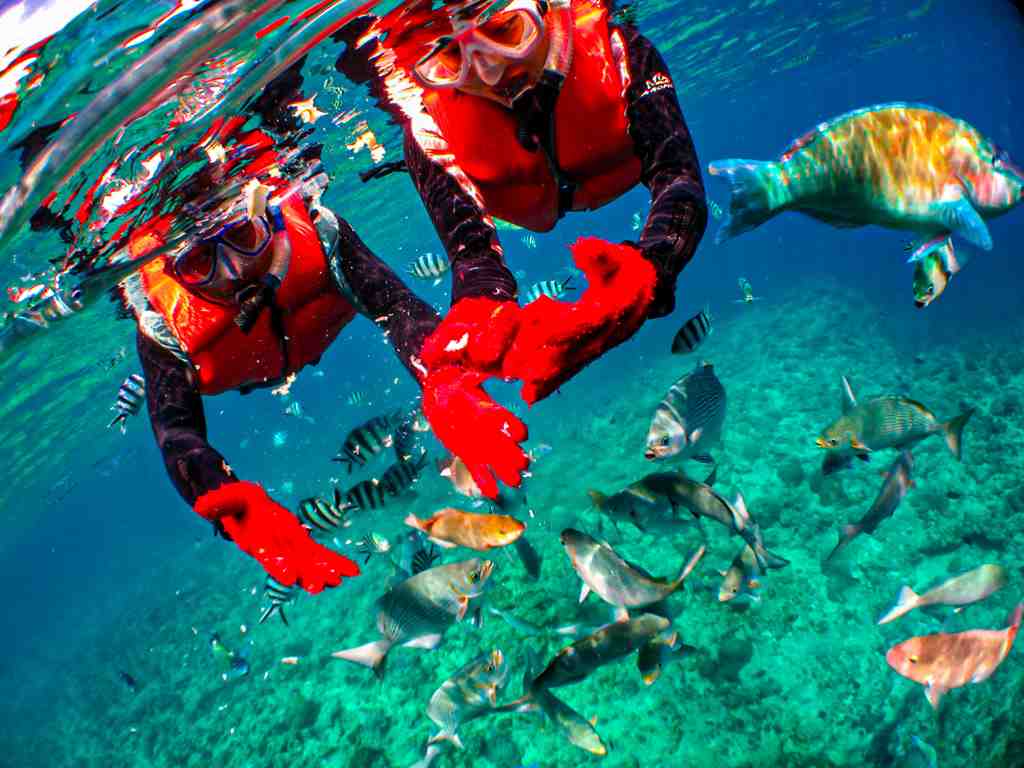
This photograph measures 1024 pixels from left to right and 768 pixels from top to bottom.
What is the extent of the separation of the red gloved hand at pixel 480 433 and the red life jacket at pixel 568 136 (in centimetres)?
204

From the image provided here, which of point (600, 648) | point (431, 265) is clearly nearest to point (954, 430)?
point (600, 648)

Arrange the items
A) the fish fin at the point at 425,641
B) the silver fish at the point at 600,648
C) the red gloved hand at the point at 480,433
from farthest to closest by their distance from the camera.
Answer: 1. the fish fin at the point at 425,641
2. the silver fish at the point at 600,648
3. the red gloved hand at the point at 480,433

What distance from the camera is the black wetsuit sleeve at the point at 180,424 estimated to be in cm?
280

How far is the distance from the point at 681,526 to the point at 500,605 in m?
5.32

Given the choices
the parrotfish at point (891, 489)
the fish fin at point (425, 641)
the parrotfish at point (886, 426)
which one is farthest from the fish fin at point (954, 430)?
the fish fin at point (425, 641)

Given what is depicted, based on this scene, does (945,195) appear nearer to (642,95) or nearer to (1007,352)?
(642,95)

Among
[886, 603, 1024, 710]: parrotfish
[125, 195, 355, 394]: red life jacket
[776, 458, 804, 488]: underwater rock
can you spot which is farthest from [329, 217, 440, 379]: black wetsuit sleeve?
[776, 458, 804, 488]: underwater rock

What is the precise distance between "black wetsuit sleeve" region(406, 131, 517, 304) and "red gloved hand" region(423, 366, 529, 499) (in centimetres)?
66

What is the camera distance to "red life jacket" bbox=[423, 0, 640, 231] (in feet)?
10.4

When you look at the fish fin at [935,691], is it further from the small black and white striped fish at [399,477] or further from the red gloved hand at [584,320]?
the small black and white striped fish at [399,477]

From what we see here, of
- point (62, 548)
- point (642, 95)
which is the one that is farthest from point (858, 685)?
point (62, 548)

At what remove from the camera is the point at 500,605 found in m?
9.32

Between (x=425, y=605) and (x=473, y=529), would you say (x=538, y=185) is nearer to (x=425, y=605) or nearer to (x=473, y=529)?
(x=473, y=529)

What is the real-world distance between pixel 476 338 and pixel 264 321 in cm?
298
